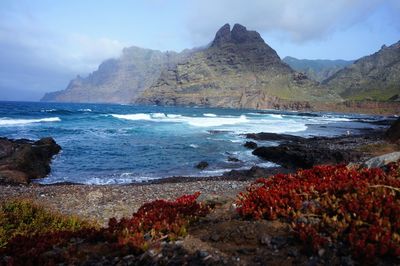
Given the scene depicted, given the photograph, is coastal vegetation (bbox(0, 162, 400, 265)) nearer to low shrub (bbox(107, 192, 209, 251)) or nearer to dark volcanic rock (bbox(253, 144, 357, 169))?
low shrub (bbox(107, 192, 209, 251))

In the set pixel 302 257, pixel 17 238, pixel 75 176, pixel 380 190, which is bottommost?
pixel 75 176

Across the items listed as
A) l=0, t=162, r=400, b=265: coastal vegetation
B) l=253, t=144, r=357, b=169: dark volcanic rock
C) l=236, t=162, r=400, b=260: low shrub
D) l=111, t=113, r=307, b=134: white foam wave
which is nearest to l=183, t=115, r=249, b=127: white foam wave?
l=111, t=113, r=307, b=134: white foam wave

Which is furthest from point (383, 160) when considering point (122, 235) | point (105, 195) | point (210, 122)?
point (210, 122)

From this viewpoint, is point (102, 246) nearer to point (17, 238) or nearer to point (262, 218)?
point (17, 238)

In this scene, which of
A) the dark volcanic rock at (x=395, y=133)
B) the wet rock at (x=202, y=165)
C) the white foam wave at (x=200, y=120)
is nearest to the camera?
the wet rock at (x=202, y=165)

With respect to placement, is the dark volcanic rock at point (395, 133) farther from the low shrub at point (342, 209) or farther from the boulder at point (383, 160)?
the low shrub at point (342, 209)

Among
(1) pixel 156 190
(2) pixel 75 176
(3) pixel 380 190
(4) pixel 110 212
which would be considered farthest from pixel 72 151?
(3) pixel 380 190

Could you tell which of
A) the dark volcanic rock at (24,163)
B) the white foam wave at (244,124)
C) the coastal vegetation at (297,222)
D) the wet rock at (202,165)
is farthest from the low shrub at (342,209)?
the white foam wave at (244,124)

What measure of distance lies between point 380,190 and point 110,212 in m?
10.7

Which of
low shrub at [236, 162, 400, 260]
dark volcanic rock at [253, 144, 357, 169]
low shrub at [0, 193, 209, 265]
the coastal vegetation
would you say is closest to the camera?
low shrub at [236, 162, 400, 260]

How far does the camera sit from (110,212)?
14445 mm

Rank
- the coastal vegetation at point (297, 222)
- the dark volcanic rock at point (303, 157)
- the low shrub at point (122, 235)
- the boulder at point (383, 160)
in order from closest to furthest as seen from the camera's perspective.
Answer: the coastal vegetation at point (297, 222) → the low shrub at point (122, 235) → the boulder at point (383, 160) → the dark volcanic rock at point (303, 157)

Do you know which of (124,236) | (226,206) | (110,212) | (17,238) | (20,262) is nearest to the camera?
(20,262)

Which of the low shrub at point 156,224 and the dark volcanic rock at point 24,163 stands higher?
the low shrub at point 156,224
